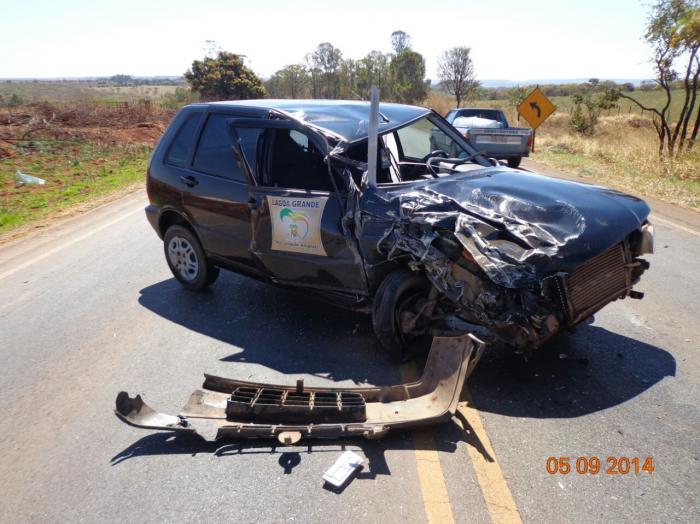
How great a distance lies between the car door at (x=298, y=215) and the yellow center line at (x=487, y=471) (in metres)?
1.32

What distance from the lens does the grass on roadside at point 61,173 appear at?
37.7 ft

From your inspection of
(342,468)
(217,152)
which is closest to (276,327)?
(217,152)

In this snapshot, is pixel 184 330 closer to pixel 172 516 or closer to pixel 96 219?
pixel 172 516

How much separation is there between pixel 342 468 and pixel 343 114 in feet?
10.7

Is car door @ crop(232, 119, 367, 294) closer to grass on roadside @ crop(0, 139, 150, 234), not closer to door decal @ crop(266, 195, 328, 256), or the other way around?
door decal @ crop(266, 195, 328, 256)

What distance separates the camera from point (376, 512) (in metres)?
2.61

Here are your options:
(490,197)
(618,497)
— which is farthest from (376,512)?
(490,197)

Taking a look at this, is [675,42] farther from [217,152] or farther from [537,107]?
[217,152]

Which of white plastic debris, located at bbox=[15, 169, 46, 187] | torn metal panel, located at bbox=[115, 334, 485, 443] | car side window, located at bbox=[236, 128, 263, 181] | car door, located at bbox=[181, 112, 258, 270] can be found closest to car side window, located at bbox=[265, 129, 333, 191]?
car side window, located at bbox=[236, 128, 263, 181]

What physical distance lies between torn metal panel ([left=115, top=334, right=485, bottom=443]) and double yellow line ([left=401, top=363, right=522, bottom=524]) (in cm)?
18

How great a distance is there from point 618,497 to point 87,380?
3.69 meters

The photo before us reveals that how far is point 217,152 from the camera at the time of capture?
207 inches
